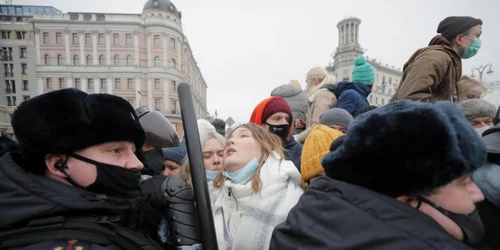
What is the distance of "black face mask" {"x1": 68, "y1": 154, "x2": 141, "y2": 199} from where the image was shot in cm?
126

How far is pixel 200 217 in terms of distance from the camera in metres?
1.21

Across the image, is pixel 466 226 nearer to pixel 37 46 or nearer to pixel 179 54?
pixel 179 54

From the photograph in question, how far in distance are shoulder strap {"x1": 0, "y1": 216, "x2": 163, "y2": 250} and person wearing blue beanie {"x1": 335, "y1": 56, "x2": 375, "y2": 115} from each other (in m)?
2.90

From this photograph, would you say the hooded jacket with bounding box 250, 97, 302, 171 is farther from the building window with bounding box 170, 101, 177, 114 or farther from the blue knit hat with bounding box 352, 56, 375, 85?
the building window with bounding box 170, 101, 177, 114

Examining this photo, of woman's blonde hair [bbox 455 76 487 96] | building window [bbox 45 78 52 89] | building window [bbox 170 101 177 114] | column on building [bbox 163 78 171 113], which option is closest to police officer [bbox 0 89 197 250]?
woman's blonde hair [bbox 455 76 487 96]

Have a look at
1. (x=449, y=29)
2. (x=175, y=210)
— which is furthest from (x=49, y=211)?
(x=449, y=29)

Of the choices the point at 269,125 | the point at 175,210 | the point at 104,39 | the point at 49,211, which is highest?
the point at 104,39

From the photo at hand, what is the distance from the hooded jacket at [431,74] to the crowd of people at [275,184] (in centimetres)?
1

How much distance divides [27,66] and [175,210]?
187ft

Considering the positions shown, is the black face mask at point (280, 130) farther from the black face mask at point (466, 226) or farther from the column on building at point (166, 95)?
the column on building at point (166, 95)

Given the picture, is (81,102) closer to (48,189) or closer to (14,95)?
(48,189)

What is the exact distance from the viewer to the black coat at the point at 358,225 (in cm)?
81

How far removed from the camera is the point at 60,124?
118cm

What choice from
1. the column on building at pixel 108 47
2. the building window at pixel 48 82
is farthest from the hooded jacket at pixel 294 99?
the building window at pixel 48 82
